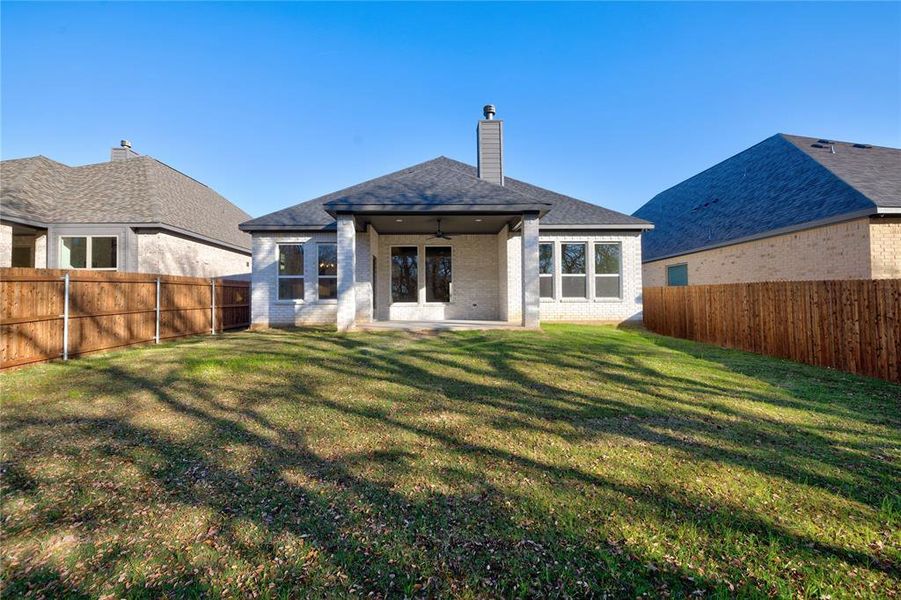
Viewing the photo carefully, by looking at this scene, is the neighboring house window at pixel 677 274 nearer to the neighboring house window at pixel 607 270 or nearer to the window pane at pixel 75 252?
the neighboring house window at pixel 607 270

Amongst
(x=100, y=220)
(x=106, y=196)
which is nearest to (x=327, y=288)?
(x=100, y=220)

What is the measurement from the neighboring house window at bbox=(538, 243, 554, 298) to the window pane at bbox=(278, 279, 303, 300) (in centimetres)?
844

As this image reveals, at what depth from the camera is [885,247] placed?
381 inches

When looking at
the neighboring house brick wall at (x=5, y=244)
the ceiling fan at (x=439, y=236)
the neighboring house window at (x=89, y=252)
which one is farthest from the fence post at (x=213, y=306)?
the ceiling fan at (x=439, y=236)

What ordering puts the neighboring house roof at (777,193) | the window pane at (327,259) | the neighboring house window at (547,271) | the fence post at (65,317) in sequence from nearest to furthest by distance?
the fence post at (65,317)
the neighboring house roof at (777,193)
the window pane at (327,259)
the neighboring house window at (547,271)

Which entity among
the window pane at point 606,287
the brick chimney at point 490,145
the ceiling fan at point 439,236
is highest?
the brick chimney at point 490,145

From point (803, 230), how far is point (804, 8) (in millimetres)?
5885

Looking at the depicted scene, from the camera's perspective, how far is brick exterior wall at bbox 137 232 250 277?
43.2ft

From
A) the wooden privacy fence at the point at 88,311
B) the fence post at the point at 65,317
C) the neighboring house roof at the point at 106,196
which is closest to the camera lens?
the wooden privacy fence at the point at 88,311

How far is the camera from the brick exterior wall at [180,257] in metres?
13.2

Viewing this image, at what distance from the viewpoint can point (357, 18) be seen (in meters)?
11.7

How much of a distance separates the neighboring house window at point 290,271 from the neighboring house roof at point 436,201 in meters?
0.84

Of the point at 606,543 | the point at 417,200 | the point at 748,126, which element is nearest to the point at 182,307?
the point at 417,200

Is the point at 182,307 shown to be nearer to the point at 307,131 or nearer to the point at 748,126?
the point at 307,131
